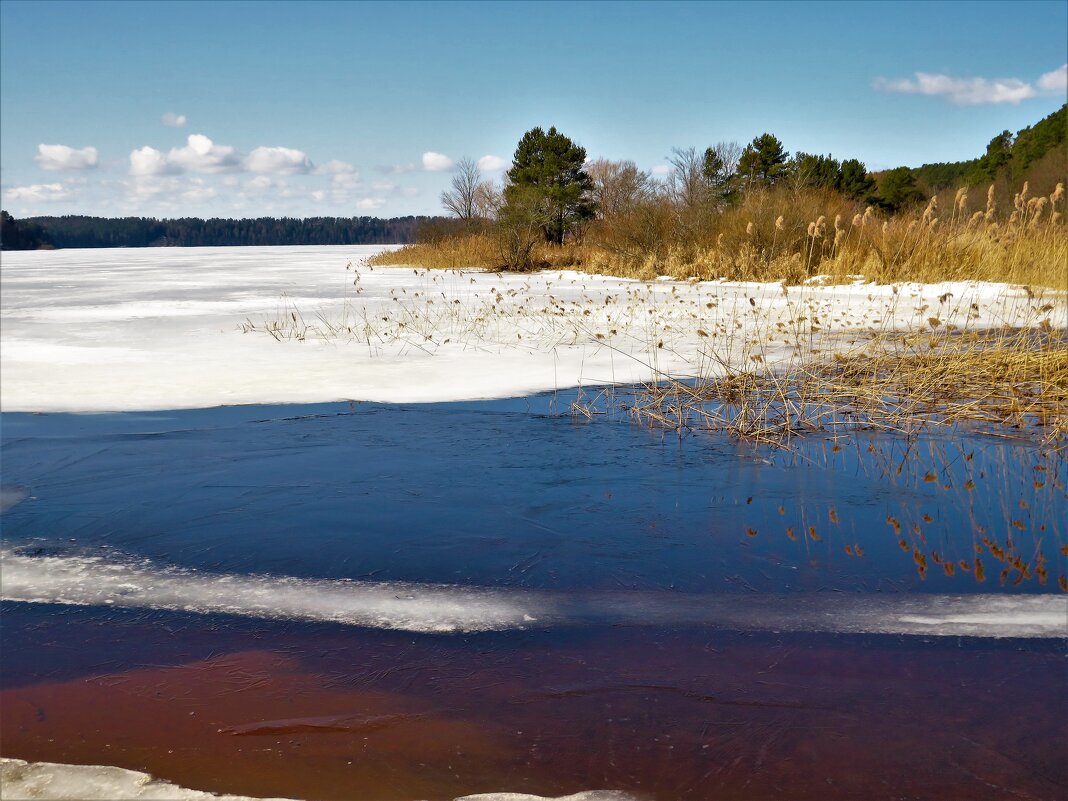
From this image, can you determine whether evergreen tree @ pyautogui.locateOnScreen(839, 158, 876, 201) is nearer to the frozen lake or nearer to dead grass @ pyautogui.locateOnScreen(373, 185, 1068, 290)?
dead grass @ pyautogui.locateOnScreen(373, 185, 1068, 290)

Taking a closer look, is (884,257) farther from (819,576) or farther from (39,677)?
(39,677)

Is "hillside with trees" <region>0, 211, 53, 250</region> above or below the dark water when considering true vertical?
above

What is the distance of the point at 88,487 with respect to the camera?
4.73m

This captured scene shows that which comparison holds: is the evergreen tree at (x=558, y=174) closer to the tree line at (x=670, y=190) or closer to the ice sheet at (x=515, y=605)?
the tree line at (x=670, y=190)

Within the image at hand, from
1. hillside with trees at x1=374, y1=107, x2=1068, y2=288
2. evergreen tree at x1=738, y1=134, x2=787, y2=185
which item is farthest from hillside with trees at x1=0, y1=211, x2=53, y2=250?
evergreen tree at x1=738, y1=134, x2=787, y2=185

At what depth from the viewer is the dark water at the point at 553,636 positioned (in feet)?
7.35

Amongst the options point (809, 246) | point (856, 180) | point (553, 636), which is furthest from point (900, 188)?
point (553, 636)

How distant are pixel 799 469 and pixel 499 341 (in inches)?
220

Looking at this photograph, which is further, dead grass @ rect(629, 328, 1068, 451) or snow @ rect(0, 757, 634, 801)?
dead grass @ rect(629, 328, 1068, 451)

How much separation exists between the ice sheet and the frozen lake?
14mm

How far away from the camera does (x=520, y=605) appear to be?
10.6 ft

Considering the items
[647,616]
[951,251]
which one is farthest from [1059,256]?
[647,616]

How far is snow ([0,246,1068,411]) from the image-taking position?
7.54 metres

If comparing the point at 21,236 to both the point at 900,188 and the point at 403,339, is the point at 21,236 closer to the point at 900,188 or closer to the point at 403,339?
the point at 900,188
